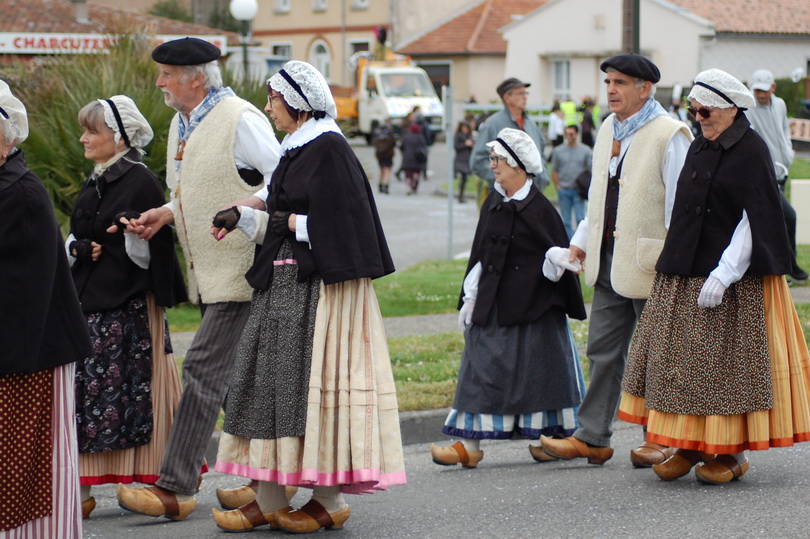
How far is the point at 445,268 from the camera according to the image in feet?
53.7

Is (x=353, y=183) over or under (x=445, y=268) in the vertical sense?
over

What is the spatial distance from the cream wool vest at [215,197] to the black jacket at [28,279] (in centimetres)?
130

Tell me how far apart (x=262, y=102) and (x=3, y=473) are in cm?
835

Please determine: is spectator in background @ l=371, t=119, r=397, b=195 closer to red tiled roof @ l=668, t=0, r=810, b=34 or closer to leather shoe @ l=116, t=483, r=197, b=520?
red tiled roof @ l=668, t=0, r=810, b=34

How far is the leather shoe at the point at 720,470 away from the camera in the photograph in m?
6.21

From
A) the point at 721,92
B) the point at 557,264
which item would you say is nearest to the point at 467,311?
the point at 557,264

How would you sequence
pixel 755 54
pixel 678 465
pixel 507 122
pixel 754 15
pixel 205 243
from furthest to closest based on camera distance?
1. pixel 754 15
2. pixel 755 54
3. pixel 507 122
4. pixel 678 465
5. pixel 205 243

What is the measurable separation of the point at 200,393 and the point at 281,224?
93 centimetres

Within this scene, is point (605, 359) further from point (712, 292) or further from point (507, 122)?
point (507, 122)

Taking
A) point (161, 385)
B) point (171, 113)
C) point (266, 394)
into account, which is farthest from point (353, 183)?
point (171, 113)

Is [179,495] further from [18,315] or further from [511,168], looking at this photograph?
[511,168]

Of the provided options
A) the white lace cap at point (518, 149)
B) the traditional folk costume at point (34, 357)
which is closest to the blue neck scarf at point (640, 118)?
the white lace cap at point (518, 149)

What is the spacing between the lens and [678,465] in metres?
6.32

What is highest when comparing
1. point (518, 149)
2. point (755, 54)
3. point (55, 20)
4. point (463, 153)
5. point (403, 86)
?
point (55, 20)
